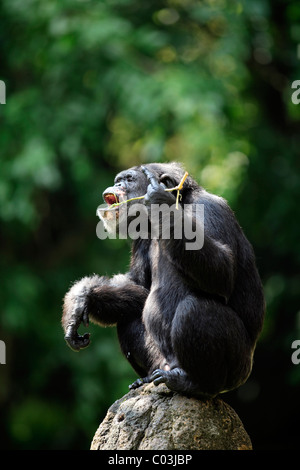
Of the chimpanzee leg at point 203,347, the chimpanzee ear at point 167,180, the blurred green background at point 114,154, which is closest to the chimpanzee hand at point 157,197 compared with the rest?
the chimpanzee ear at point 167,180

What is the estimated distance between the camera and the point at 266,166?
12078 mm

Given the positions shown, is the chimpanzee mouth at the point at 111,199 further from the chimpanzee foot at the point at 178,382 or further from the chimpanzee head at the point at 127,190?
the chimpanzee foot at the point at 178,382

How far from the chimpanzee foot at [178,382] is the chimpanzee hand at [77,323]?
0.72m

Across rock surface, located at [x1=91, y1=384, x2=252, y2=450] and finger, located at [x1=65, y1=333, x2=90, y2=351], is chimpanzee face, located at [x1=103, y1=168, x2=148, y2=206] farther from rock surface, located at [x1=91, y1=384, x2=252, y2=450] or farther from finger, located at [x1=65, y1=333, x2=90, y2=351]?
rock surface, located at [x1=91, y1=384, x2=252, y2=450]

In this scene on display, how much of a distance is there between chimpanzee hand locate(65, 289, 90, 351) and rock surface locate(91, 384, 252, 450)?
1.91ft

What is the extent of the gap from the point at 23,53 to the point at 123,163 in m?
3.17

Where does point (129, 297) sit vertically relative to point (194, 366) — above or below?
above

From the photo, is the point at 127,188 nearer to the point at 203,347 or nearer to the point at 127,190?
the point at 127,190

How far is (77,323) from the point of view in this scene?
17.8 ft

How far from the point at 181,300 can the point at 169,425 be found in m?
0.90

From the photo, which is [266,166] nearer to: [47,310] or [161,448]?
[47,310]

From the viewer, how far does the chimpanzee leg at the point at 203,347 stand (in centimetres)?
486

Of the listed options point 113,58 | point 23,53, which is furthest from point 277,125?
point 23,53

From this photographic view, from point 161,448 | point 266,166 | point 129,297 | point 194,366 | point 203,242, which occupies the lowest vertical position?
point 161,448
